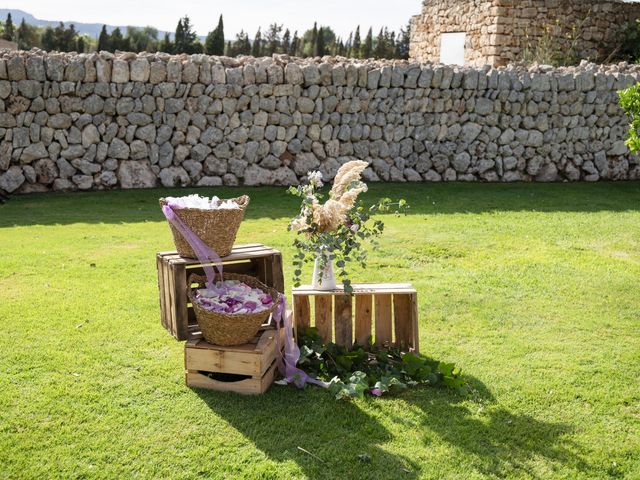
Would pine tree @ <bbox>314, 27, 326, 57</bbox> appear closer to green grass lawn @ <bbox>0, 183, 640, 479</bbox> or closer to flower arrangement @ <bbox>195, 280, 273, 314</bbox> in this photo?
green grass lawn @ <bbox>0, 183, 640, 479</bbox>

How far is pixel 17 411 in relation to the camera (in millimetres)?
4461

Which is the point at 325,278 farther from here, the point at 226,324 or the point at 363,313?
the point at 226,324

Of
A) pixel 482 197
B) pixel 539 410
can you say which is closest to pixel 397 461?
pixel 539 410

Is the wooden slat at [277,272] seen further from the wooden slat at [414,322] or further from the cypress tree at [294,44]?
the cypress tree at [294,44]

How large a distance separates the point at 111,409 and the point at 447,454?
2047 millimetres

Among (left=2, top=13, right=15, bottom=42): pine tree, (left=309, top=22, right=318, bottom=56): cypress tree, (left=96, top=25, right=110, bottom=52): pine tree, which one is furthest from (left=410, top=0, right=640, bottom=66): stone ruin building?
(left=2, top=13, right=15, bottom=42): pine tree

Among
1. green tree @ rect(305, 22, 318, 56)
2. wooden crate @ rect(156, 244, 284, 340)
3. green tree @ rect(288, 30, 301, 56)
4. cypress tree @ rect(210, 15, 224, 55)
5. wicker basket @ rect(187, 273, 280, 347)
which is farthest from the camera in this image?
green tree @ rect(288, 30, 301, 56)

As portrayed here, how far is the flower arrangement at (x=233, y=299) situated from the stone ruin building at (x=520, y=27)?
1457 cm

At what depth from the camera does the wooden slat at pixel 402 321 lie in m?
5.39

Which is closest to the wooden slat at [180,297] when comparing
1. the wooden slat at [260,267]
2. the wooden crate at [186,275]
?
the wooden crate at [186,275]

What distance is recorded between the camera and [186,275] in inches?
197

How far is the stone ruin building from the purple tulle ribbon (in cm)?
1436

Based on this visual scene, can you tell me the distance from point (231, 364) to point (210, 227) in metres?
0.89

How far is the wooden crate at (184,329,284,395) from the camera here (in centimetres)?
469
